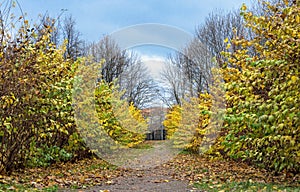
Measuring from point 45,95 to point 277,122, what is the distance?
437 cm

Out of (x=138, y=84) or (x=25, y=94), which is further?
Answer: (x=138, y=84)

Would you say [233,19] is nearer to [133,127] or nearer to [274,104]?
[133,127]

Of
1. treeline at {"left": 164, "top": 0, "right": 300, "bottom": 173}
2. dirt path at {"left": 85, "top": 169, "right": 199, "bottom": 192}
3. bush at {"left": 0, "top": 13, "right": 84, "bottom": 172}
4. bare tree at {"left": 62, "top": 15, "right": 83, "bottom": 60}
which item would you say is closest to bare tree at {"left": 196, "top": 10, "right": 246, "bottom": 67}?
bare tree at {"left": 62, "top": 15, "right": 83, "bottom": 60}


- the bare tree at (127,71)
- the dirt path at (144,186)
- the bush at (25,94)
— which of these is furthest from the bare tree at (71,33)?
the dirt path at (144,186)

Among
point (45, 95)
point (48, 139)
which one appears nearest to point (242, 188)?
point (45, 95)

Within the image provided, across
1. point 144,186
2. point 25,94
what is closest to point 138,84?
point 144,186

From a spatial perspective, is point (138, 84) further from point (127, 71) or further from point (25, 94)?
point (25, 94)

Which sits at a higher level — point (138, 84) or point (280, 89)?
point (138, 84)

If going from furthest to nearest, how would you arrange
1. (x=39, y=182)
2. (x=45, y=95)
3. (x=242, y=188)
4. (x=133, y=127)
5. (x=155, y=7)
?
1. (x=133, y=127)
2. (x=155, y=7)
3. (x=45, y=95)
4. (x=39, y=182)
5. (x=242, y=188)

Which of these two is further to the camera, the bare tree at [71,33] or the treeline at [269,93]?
the bare tree at [71,33]

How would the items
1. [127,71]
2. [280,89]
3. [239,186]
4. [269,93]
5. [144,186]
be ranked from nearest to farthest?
[269,93]
[280,89]
[239,186]
[144,186]
[127,71]

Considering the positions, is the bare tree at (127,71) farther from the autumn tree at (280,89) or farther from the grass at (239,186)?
the autumn tree at (280,89)

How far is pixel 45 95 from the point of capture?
6598mm

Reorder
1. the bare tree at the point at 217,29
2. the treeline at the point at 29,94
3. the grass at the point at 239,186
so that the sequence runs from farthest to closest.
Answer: the bare tree at the point at 217,29, the treeline at the point at 29,94, the grass at the point at 239,186
